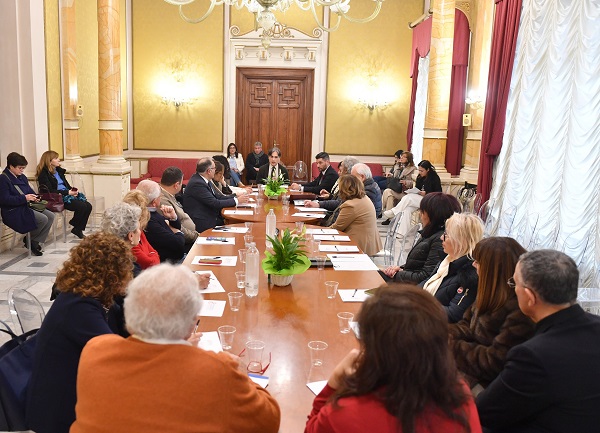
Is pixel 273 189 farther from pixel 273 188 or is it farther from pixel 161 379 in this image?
pixel 161 379

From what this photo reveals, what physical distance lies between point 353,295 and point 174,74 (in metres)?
10.3

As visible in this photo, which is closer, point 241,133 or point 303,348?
point 303,348

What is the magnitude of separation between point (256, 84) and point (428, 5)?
160 inches

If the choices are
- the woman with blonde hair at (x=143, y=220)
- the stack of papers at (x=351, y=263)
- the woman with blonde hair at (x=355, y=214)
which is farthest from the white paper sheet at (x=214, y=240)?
the woman with blonde hair at (x=355, y=214)

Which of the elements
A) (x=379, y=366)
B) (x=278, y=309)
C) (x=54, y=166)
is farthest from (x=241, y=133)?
(x=379, y=366)

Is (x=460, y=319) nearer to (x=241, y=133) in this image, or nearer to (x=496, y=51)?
(x=496, y=51)

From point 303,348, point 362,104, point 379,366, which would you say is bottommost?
point 303,348

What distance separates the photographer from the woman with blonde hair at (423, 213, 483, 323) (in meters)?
2.94

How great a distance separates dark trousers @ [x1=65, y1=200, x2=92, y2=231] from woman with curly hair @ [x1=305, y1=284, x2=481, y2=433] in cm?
708

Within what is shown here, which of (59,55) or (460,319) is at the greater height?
(59,55)

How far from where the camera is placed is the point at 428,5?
12016mm

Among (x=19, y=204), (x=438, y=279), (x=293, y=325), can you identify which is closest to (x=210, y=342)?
(x=293, y=325)

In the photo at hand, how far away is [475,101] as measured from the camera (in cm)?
925

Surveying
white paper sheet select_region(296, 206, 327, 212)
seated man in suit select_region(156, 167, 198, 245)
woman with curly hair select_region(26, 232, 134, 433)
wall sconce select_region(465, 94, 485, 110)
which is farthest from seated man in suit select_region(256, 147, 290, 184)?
woman with curly hair select_region(26, 232, 134, 433)
